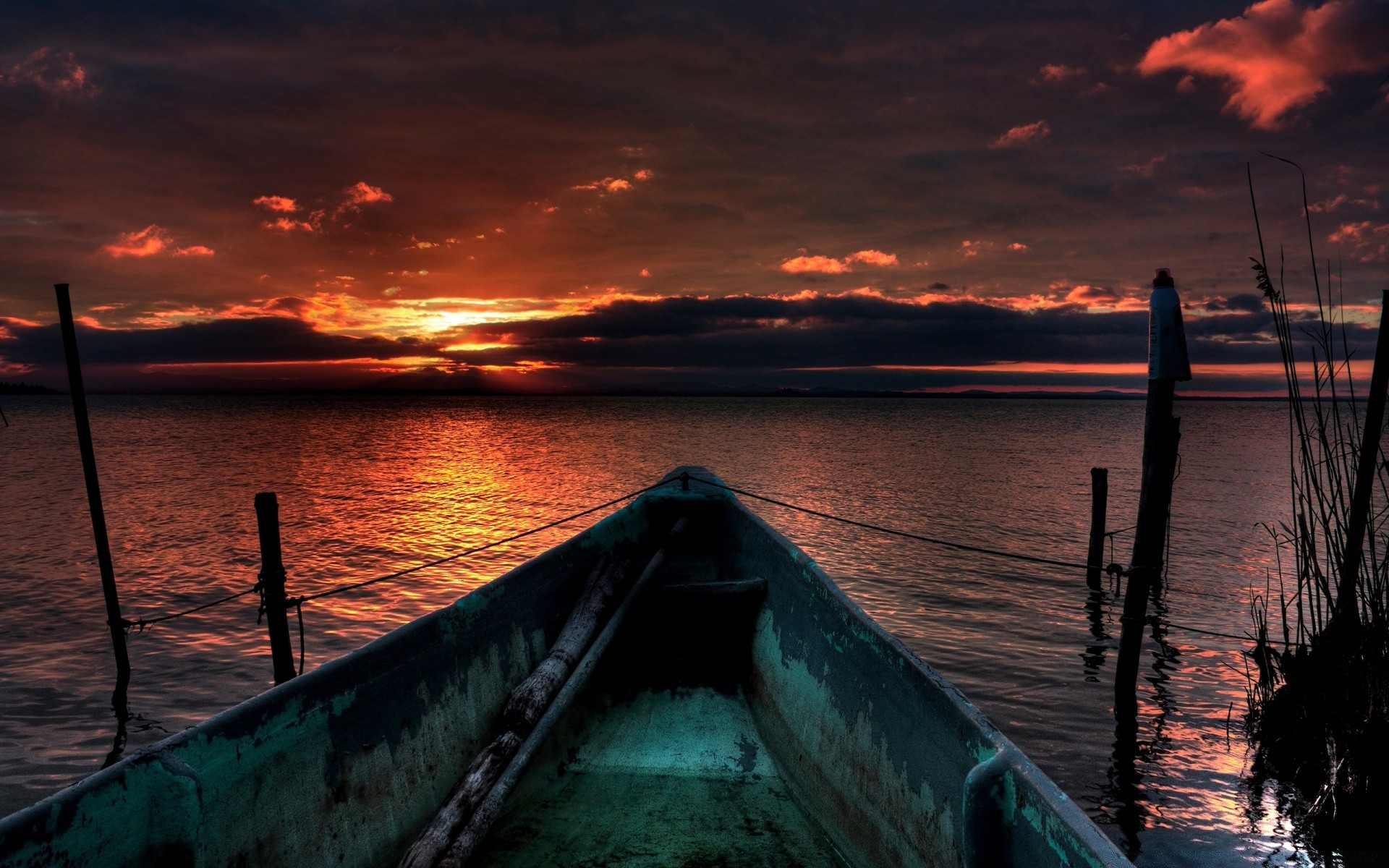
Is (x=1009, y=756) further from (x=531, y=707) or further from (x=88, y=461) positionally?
(x=88, y=461)

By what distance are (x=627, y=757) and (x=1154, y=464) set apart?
547cm

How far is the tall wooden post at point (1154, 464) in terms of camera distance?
6258 mm

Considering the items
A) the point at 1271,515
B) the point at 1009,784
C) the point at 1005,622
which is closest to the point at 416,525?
the point at 1005,622

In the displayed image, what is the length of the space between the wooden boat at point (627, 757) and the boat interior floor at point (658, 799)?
14 millimetres

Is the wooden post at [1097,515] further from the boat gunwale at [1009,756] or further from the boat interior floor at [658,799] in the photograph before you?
the boat gunwale at [1009,756]

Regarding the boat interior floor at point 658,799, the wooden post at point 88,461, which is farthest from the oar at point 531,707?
the wooden post at point 88,461

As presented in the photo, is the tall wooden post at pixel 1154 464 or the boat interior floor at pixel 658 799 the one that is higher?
the tall wooden post at pixel 1154 464

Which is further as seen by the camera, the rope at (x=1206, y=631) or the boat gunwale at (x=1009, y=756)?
the rope at (x=1206, y=631)

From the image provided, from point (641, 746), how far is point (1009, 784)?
3.23 metres

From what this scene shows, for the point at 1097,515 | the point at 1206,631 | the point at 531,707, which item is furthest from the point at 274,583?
the point at 1097,515

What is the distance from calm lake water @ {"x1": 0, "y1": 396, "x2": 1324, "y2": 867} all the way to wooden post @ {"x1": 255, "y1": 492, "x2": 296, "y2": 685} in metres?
1.70

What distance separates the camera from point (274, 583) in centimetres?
689

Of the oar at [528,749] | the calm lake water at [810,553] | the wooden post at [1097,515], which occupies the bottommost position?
the calm lake water at [810,553]

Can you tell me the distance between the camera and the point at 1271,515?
884 inches
